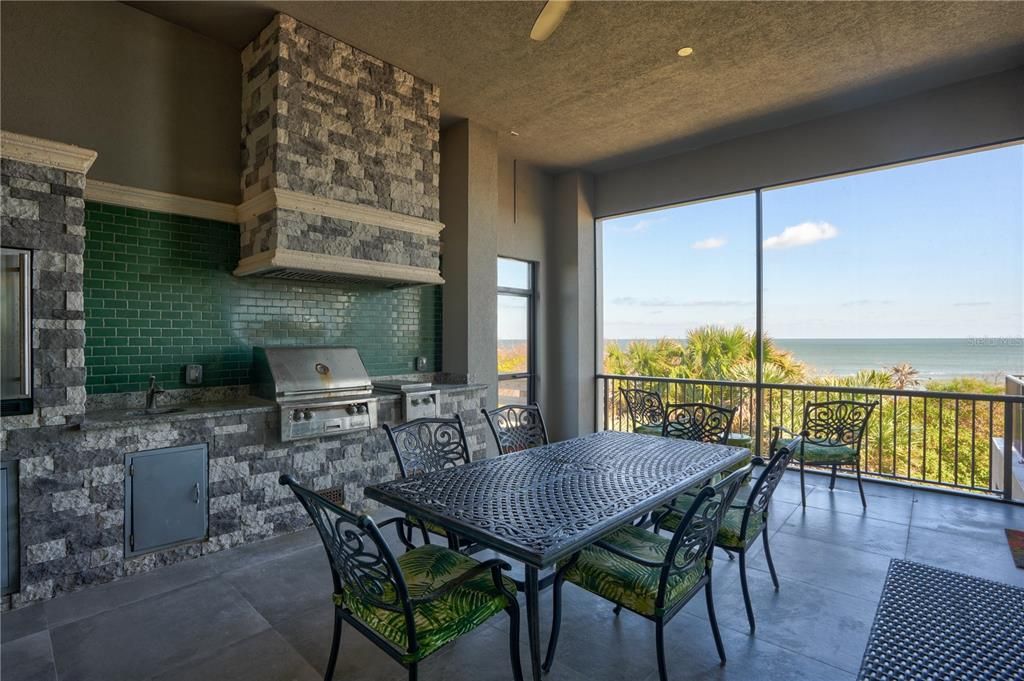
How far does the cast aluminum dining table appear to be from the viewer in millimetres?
1515

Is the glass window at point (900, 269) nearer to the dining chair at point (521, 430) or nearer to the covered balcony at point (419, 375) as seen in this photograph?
the covered balcony at point (419, 375)

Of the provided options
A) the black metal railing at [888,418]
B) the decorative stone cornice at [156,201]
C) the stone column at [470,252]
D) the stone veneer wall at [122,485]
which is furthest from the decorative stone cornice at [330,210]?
the black metal railing at [888,418]

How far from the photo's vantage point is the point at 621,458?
2523 millimetres

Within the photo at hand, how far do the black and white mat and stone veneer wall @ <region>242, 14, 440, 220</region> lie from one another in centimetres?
385

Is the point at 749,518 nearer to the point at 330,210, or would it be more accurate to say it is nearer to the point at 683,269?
the point at 330,210

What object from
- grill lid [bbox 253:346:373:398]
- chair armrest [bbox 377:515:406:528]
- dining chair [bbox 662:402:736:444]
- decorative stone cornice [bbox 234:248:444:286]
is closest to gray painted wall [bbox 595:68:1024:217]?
dining chair [bbox 662:402:736:444]

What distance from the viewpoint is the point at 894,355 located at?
22.8m

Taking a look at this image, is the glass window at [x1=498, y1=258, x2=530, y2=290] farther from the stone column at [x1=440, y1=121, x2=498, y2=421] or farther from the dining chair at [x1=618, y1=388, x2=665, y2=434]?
the dining chair at [x1=618, y1=388, x2=665, y2=434]

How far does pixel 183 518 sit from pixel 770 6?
15.7ft

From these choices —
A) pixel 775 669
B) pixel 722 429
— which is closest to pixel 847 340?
pixel 722 429

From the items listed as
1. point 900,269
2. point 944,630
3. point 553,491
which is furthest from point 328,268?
point 900,269

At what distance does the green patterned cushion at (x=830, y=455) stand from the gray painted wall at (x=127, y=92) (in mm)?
4919

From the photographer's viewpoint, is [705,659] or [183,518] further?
[183,518]

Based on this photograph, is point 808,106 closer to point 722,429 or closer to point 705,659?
point 722,429
